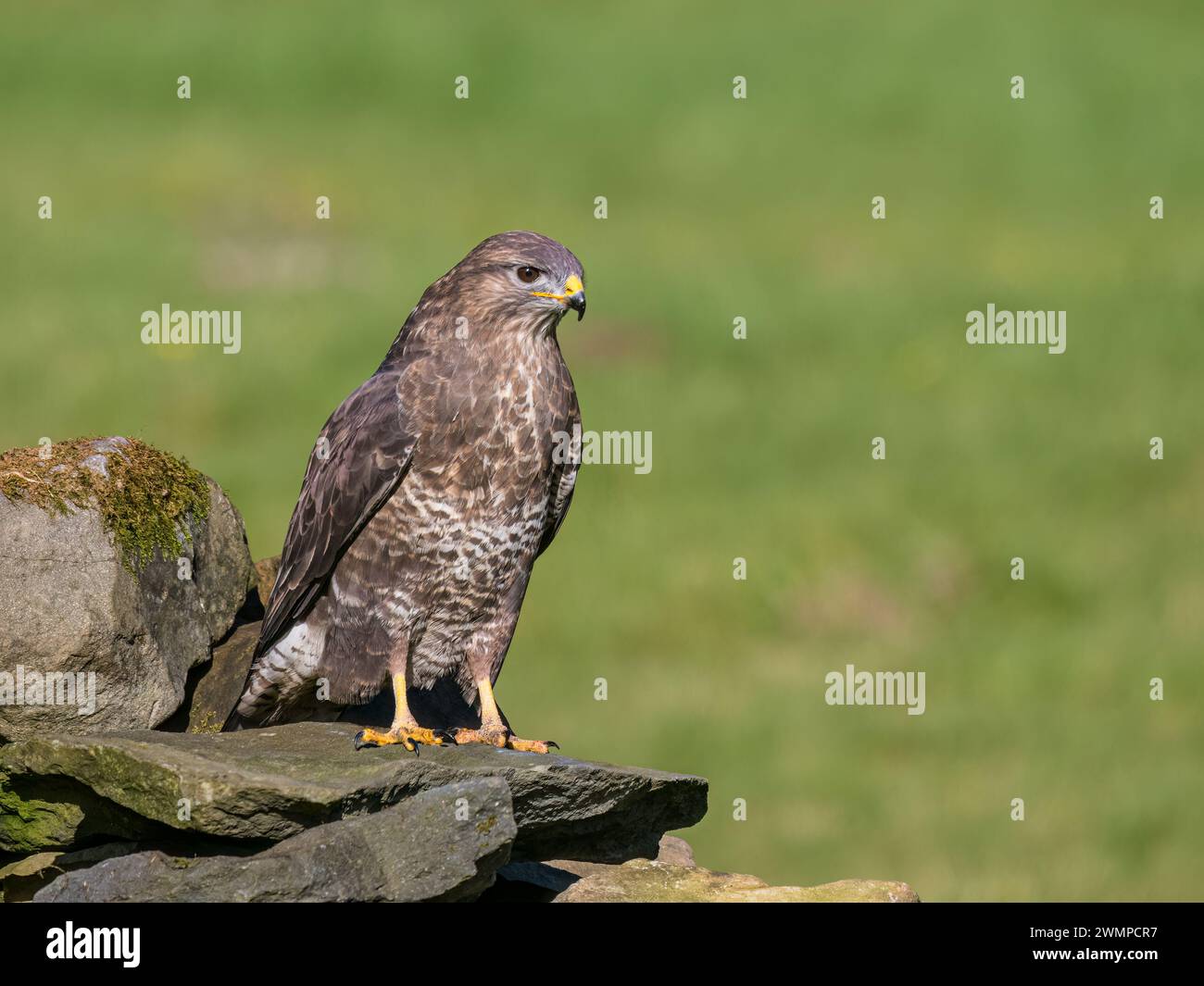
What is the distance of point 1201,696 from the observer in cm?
2514

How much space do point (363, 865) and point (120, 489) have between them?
2.57 metres

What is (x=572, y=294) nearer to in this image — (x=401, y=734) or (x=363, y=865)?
(x=401, y=734)

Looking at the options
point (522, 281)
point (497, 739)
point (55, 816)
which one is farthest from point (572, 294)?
point (55, 816)

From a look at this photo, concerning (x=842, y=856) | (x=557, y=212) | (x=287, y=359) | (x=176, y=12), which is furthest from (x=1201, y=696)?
(x=176, y=12)

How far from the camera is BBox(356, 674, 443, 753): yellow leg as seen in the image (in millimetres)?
8734

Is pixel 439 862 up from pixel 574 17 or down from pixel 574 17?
down

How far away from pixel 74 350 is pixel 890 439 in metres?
13.8

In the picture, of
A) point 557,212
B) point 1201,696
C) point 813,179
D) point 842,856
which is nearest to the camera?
point 842,856

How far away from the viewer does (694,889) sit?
9.09 meters

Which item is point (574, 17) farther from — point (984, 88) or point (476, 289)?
point (476, 289)

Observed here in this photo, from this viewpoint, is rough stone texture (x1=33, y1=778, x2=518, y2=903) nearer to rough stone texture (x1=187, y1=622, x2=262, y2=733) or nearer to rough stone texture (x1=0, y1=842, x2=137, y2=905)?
rough stone texture (x1=0, y1=842, x2=137, y2=905)

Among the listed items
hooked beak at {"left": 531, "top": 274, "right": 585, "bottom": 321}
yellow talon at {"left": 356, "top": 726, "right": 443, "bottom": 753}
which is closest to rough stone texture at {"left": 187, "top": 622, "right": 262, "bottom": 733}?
yellow talon at {"left": 356, "top": 726, "right": 443, "bottom": 753}

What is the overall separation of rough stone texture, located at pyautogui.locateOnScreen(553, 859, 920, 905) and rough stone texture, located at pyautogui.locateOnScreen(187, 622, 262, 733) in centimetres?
211

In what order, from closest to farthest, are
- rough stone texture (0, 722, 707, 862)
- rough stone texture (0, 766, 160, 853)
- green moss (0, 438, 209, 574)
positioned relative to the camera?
1. rough stone texture (0, 722, 707, 862)
2. rough stone texture (0, 766, 160, 853)
3. green moss (0, 438, 209, 574)
